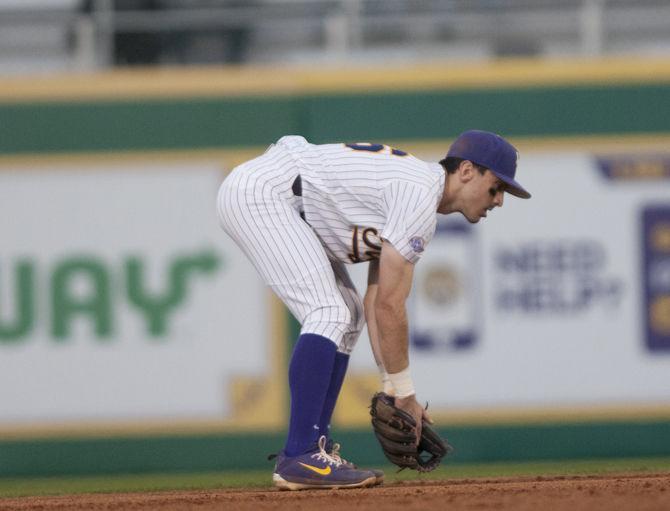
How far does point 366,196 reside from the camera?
4.84 m

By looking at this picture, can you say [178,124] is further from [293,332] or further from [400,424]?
[400,424]

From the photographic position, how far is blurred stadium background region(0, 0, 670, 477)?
788cm

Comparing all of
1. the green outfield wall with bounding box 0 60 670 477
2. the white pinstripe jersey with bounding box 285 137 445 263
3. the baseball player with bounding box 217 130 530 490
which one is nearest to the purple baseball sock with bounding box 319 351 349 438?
the baseball player with bounding box 217 130 530 490

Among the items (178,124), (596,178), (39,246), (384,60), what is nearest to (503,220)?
(596,178)

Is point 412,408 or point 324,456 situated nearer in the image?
point 324,456

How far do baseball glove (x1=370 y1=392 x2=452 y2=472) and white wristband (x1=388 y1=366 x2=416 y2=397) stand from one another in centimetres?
9

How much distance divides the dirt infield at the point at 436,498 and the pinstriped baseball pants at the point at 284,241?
600mm

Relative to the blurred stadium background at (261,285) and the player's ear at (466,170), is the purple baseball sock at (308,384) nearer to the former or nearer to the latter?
the player's ear at (466,170)

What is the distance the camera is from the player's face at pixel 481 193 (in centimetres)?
486

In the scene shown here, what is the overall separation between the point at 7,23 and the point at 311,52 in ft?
6.62

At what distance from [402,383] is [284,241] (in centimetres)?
67

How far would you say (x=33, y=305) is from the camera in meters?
7.95

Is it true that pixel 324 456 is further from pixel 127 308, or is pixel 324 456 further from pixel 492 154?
pixel 127 308

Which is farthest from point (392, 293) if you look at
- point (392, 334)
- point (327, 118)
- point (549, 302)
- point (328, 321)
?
point (327, 118)
